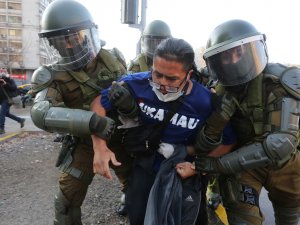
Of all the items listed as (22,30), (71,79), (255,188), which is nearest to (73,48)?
(71,79)

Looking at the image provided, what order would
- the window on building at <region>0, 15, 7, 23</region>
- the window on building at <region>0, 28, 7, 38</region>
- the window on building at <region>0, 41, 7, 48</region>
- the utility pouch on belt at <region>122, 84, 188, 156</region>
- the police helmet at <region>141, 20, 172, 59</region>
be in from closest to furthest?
the utility pouch on belt at <region>122, 84, 188, 156</region>, the police helmet at <region>141, 20, 172, 59</region>, the window on building at <region>0, 41, 7, 48</region>, the window on building at <region>0, 28, 7, 38</region>, the window on building at <region>0, 15, 7, 23</region>

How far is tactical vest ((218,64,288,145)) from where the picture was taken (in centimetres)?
193

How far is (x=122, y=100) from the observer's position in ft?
6.20

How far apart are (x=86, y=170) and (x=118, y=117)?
65 cm

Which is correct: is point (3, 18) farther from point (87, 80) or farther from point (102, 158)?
point (102, 158)

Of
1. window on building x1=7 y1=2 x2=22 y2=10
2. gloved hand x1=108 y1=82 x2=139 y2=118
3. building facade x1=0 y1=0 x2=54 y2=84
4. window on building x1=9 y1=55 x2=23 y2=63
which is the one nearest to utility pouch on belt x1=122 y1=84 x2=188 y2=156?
gloved hand x1=108 y1=82 x2=139 y2=118

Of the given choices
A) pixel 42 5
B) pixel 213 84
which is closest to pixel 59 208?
pixel 213 84

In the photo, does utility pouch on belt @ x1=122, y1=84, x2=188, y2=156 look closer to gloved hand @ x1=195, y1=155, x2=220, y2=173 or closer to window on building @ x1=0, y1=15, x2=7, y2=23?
gloved hand @ x1=195, y1=155, x2=220, y2=173

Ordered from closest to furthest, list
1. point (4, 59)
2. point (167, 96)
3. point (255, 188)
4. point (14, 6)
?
1. point (167, 96)
2. point (255, 188)
3. point (4, 59)
4. point (14, 6)

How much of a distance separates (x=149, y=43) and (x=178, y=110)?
2376mm

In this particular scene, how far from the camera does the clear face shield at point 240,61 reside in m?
1.98

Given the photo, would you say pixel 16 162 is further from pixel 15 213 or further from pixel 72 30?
pixel 72 30

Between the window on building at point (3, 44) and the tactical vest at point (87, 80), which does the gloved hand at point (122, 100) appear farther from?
the window on building at point (3, 44)

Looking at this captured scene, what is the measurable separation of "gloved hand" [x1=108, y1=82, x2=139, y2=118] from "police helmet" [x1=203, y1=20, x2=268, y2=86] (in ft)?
1.82
